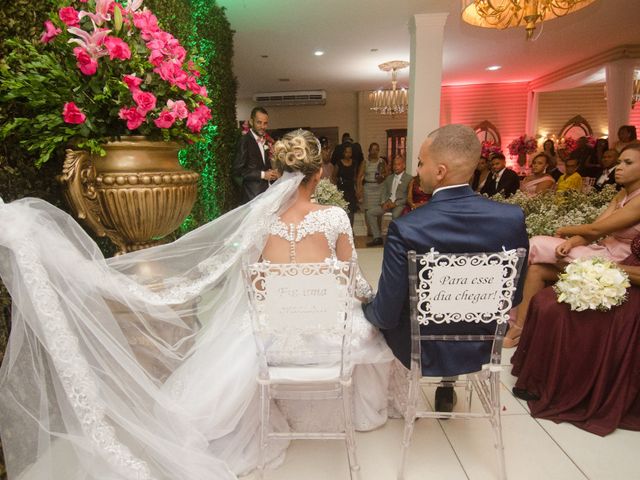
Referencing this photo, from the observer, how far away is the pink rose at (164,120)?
1.68m

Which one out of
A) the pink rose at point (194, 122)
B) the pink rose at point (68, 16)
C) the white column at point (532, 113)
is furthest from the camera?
the white column at point (532, 113)

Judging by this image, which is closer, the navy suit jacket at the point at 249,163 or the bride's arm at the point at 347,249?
the bride's arm at the point at 347,249

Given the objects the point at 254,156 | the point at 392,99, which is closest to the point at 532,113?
the point at 392,99

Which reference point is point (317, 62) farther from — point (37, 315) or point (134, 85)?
point (37, 315)

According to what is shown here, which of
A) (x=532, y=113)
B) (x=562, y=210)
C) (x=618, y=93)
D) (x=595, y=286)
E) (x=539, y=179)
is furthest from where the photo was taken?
(x=532, y=113)

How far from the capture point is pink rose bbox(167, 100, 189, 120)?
67.1 inches

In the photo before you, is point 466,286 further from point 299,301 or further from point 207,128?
point 207,128

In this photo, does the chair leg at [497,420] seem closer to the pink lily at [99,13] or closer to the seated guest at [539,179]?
the pink lily at [99,13]

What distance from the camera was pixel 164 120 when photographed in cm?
169

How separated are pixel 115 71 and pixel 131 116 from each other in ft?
0.66

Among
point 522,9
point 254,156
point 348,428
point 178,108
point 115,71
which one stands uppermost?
point 522,9

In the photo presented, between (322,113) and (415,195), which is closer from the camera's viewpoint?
(415,195)

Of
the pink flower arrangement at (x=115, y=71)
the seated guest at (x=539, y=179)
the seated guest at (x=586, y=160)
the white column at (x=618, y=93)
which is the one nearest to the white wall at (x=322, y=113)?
the white column at (x=618, y=93)

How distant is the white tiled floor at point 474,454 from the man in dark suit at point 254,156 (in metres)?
3.10
